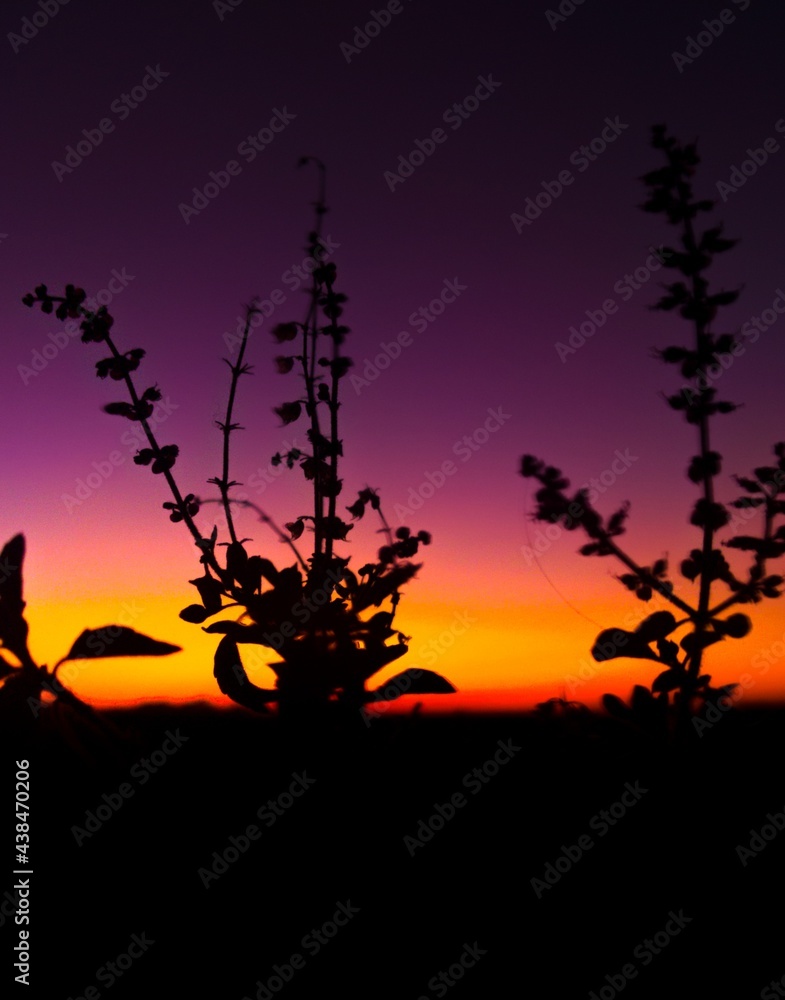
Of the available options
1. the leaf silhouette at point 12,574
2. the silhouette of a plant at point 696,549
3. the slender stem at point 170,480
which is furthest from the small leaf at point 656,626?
the leaf silhouette at point 12,574

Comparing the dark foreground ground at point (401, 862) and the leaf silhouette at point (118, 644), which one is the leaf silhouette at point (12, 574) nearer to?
the leaf silhouette at point (118, 644)

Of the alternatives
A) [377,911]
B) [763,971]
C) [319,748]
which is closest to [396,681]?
[319,748]

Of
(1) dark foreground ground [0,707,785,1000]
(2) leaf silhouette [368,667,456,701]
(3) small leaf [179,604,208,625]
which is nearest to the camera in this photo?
(1) dark foreground ground [0,707,785,1000]

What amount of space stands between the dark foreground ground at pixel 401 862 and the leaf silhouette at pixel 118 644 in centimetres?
21

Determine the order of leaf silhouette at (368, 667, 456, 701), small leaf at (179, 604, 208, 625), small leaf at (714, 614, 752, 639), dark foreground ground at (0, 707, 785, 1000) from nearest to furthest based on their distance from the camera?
dark foreground ground at (0, 707, 785, 1000)
small leaf at (714, 614, 752, 639)
leaf silhouette at (368, 667, 456, 701)
small leaf at (179, 604, 208, 625)

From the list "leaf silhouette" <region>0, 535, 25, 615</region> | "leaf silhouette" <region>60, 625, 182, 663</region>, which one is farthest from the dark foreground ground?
"leaf silhouette" <region>0, 535, 25, 615</region>

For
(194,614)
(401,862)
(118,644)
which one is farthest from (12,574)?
(401,862)

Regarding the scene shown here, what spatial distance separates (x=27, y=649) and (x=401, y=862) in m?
1.13

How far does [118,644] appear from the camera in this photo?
78.6 inches

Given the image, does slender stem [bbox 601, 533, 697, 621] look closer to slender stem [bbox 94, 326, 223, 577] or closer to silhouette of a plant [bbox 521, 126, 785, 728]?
silhouette of a plant [bbox 521, 126, 785, 728]

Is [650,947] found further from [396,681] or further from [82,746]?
[82,746]

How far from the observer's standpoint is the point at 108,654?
1.98 m

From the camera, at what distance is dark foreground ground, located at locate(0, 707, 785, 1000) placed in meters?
1.44

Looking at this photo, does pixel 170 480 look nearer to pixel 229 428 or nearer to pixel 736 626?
pixel 229 428
